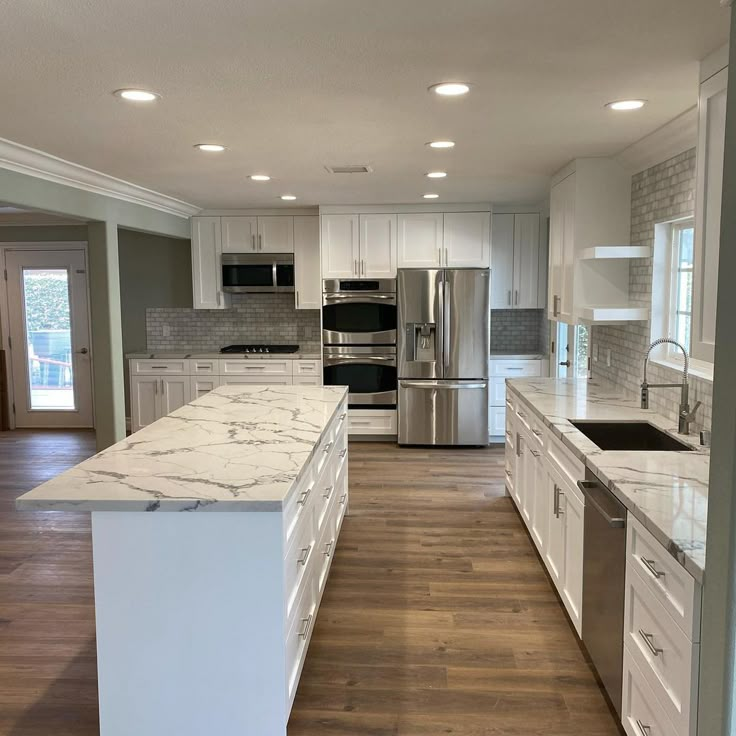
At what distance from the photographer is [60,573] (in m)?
3.77

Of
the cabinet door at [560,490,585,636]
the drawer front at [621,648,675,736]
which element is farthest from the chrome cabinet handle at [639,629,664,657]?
the cabinet door at [560,490,585,636]

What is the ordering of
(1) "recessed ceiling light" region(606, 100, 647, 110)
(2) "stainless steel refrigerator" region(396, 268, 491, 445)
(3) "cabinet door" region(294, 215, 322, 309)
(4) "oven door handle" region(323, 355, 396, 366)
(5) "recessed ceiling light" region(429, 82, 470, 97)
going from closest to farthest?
(5) "recessed ceiling light" region(429, 82, 470, 97) < (1) "recessed ceiling light" region(606, 100, 647, 110) < (2) "stainless steel refrigerator" region(396, 268, 491, 445) < (4) "oven door handle" region(323, 355, 396, 366) < (3) "cabinet door" region(294, 215, 322, 309)

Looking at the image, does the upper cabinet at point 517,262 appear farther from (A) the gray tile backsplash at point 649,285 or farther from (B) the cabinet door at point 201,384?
(B) the cabinet door at point 201,384

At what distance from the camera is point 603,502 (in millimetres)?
2498

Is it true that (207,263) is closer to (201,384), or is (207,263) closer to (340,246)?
(201,384)

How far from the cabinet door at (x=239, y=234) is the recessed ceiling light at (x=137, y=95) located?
4138mm

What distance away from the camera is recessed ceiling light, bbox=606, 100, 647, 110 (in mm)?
2943

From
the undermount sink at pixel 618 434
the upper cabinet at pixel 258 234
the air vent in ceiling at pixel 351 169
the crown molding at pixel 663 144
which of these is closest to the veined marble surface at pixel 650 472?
the undermount sink at pixel 618 434

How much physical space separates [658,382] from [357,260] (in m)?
3.51

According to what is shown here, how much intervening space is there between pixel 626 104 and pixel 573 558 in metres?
1.91

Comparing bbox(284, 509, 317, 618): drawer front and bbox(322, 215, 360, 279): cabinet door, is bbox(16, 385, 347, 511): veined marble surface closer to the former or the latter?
bbox(284, 509, 317, 618): drawer front

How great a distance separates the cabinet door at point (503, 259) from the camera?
6914mm

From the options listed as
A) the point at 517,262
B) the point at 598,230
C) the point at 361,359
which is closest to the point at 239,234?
the point at 361,359

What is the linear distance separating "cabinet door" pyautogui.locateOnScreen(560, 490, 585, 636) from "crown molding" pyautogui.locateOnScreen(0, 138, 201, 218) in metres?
3.23
